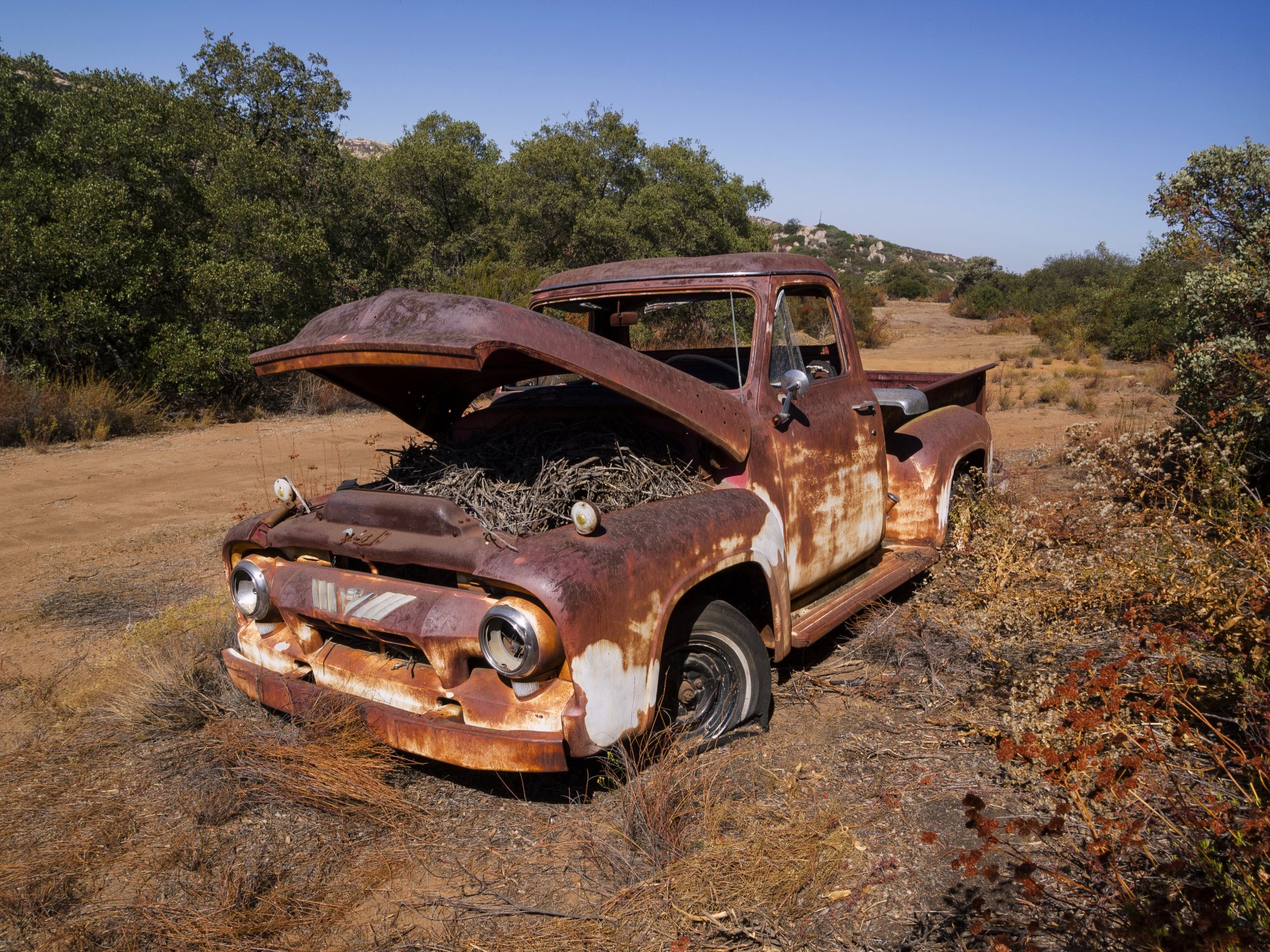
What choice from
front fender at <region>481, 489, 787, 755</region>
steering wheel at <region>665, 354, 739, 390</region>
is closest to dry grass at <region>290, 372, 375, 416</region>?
steering wheel at <region>665, 354, 739, 390</region>

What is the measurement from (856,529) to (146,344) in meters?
12.0

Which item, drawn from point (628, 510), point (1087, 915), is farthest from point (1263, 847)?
point (628, 510)

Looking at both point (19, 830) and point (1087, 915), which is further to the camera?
point (19, 830)

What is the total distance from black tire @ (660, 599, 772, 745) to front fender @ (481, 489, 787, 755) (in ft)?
0.69

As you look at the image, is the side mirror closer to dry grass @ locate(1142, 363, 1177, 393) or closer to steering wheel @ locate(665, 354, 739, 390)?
steering wheel @ locate(665, 354, 739, 390)

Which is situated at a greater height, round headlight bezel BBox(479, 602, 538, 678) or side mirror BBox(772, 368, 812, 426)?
side mirror BBox(772, 368, 812, 426)

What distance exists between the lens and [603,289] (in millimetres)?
4379

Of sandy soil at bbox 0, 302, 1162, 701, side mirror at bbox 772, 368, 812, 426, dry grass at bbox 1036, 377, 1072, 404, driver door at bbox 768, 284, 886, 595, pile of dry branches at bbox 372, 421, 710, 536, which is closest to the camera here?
pile of dry branches at bbox 372, 421, 710, 536

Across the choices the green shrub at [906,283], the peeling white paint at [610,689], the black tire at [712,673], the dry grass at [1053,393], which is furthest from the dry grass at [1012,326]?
the peeling white paint at [610,689]

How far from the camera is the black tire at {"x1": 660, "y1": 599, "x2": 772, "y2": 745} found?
11.1 ft

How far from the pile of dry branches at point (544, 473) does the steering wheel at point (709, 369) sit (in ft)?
1.59

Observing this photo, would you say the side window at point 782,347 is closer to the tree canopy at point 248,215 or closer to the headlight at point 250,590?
the headlight at point 250,590

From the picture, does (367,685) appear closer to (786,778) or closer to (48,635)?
Result: (786,778)

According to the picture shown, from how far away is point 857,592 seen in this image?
4.43 metres
